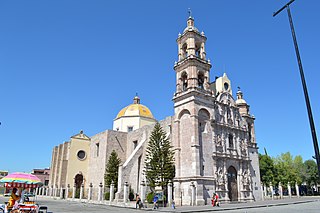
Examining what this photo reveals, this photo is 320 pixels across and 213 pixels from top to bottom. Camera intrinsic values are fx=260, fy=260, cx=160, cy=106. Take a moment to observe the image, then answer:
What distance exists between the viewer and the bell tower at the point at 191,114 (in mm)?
24656

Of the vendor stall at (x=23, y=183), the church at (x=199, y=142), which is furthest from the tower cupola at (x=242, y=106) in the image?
A: the vendor stall at (x=23, y=183)

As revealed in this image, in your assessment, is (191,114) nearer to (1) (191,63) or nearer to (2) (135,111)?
(1) (191,63)

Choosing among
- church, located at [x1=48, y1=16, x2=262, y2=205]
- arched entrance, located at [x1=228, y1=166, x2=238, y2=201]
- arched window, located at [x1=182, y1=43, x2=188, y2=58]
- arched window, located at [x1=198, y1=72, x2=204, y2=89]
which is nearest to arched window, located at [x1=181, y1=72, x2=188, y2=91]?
church, located at [x1=48, y1=16, x2=262, y2=205]

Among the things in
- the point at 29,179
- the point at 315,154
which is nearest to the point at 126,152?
the point at 29,179

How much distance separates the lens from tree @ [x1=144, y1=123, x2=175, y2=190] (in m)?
25.5

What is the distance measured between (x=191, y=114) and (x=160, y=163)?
5.85 m

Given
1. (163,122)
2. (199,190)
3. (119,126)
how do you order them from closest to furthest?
1. (199,190)
2. (163,122)
3. (119,126)

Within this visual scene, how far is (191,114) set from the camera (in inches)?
1045

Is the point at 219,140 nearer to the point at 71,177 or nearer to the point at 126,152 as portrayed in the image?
the point at 126,152

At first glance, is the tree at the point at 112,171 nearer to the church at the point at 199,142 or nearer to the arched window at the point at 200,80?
the church at the point at 199,142

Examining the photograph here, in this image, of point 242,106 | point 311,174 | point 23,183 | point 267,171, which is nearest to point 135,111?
point 242,106

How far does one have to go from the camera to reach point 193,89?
88.7 ft

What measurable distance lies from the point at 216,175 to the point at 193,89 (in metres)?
9.10

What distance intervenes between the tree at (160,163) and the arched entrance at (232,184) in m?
6.56
